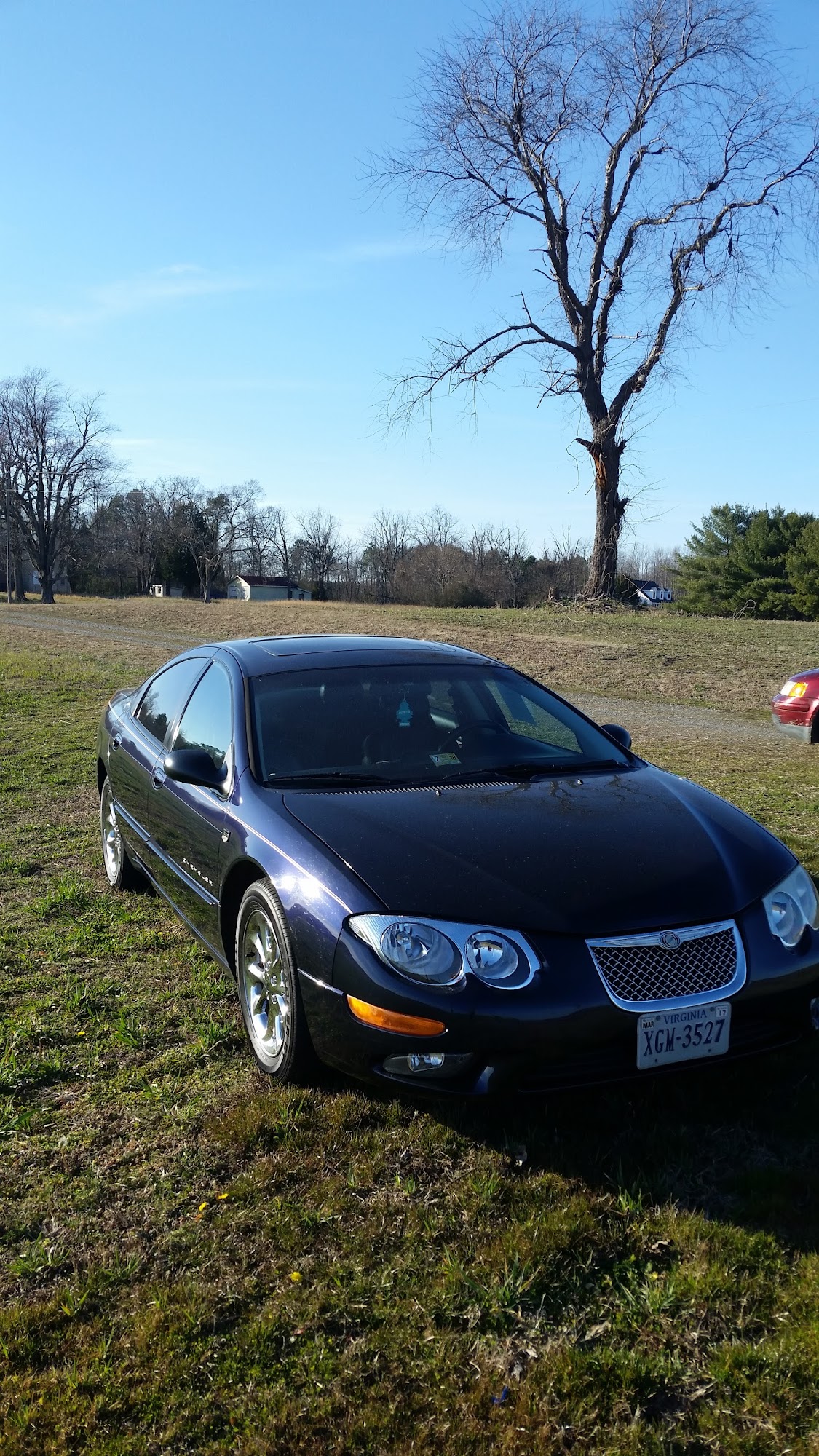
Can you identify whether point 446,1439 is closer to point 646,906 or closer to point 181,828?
point 646,906

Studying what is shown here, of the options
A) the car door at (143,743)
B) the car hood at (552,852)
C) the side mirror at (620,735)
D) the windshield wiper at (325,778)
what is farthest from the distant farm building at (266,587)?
the car hood at (552,852)

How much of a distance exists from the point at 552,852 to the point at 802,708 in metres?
7.47

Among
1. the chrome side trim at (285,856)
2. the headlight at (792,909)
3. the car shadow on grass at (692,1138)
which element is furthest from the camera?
the headlight at (792,909)

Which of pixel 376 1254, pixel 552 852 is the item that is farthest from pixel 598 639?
pixel 376 1254

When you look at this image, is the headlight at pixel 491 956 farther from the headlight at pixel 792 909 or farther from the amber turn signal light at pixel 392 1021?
the headlight at pixel 792 909

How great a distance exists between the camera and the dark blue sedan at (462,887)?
109 inches

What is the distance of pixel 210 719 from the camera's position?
4477mm

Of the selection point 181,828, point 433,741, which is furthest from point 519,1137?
Result: point 181,828

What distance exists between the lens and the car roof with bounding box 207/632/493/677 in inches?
177

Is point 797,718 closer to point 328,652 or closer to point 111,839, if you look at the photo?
point 328,652

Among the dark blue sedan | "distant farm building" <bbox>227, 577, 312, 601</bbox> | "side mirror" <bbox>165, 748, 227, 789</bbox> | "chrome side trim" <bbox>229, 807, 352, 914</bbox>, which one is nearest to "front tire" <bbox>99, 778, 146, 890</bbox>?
the dark blue sedan

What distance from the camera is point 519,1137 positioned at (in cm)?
303

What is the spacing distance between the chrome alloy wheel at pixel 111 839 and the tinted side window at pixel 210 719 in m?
1.22

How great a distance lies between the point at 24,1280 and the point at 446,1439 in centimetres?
113
